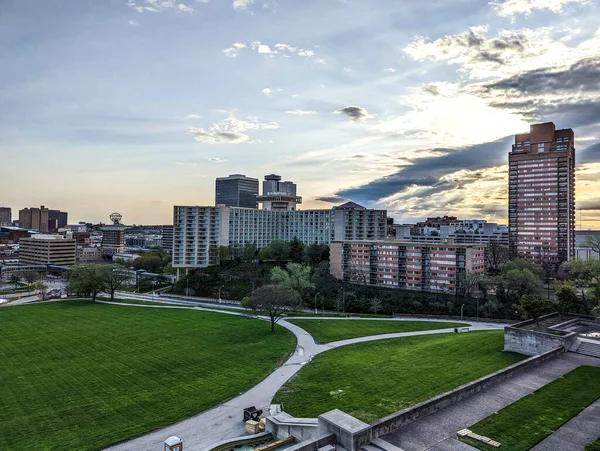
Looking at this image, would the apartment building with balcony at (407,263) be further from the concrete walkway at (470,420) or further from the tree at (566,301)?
the concrete walkway at (470,420)

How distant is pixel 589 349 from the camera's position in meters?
31.4

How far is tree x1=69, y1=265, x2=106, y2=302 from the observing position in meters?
82.5

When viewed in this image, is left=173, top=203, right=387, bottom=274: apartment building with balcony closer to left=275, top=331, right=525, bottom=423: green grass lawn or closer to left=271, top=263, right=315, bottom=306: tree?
left=271, top=263, right=315, bottom=306: tree

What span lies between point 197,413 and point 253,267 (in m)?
81.7

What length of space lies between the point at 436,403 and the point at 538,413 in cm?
529

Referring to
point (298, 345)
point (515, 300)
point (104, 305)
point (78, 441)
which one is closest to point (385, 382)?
point (298, 345)

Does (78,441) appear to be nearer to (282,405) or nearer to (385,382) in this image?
(282,405)

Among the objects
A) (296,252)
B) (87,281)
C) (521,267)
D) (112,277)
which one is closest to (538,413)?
(521,267)

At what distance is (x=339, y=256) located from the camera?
3925 inches

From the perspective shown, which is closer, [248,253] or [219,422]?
[219,422]

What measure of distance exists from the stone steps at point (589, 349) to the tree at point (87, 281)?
83.4 m

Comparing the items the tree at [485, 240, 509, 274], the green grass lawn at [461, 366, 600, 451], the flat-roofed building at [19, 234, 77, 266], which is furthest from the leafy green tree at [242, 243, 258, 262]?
the flat-roofed building at [19, 234, 77, 266]

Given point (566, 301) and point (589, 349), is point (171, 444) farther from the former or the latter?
point (566, 301)

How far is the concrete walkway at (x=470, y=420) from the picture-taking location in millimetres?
17344
